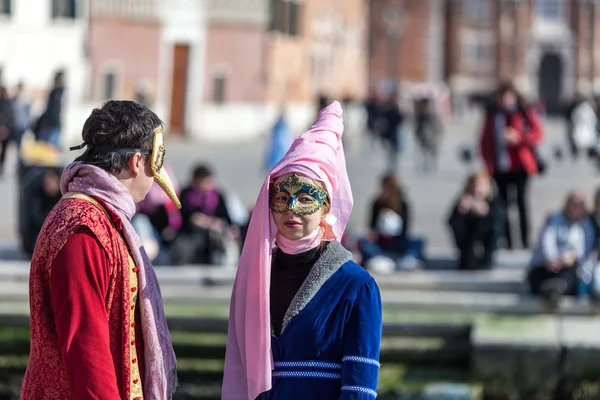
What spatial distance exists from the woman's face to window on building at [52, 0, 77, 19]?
2871 centimetres

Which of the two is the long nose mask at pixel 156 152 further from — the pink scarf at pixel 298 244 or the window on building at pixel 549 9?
the window on building at pixel 549 9

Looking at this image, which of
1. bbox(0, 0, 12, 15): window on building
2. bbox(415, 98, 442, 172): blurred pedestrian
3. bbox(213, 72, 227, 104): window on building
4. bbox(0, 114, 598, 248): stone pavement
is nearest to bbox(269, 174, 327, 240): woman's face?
bbox(0, 114, 598, 248): stone pavement

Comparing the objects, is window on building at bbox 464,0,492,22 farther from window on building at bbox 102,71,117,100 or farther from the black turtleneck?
the black turtleneck

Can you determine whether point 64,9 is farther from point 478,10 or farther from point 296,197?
point 478,10

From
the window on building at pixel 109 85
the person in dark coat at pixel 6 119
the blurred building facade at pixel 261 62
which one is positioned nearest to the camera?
the person in dark coat at pixel 6 119

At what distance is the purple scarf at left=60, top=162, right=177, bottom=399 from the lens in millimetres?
4074

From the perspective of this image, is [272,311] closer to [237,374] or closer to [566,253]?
[237,374]

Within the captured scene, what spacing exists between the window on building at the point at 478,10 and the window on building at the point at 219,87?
35.2 m

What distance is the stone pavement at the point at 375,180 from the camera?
57.2 ft

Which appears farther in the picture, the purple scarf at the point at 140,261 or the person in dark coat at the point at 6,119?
the person in dark coat at the point at 6,119

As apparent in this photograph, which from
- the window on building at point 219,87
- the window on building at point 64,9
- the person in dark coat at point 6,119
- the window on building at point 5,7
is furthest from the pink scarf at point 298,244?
the window on building at point 219,87

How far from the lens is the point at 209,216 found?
1212cm

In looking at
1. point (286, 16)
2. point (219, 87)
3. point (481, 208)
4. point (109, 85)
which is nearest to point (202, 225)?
point (481, 208)

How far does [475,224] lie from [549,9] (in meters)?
63.8
